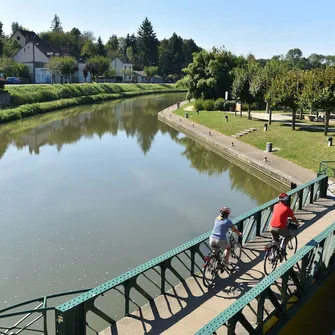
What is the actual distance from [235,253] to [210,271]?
4.08 ft

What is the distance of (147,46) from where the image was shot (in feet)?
406

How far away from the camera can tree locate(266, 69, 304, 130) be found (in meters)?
29.9

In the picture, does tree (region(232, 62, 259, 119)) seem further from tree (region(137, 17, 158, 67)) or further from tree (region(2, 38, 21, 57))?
tree (region(137, 17, 158, 67))

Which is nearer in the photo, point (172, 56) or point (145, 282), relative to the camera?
point (145, 282)

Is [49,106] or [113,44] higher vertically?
[113,44]

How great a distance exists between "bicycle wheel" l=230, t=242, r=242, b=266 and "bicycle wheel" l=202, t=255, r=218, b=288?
30.0 inches

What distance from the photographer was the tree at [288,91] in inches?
1179

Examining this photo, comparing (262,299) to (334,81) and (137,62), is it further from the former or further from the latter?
(137,62)

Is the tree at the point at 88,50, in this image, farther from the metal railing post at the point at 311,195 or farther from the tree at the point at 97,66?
the metal railing post at the point at 311,195

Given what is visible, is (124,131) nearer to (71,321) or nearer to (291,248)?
(291,248)

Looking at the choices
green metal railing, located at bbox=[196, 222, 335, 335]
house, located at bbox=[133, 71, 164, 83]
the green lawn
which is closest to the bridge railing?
green metal railing, located at bbox=[196, 222, 335, 335]

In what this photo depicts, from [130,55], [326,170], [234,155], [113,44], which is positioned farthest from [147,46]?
[326,170]

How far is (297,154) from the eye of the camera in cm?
2369

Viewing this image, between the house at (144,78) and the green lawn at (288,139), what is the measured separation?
76469 mm
